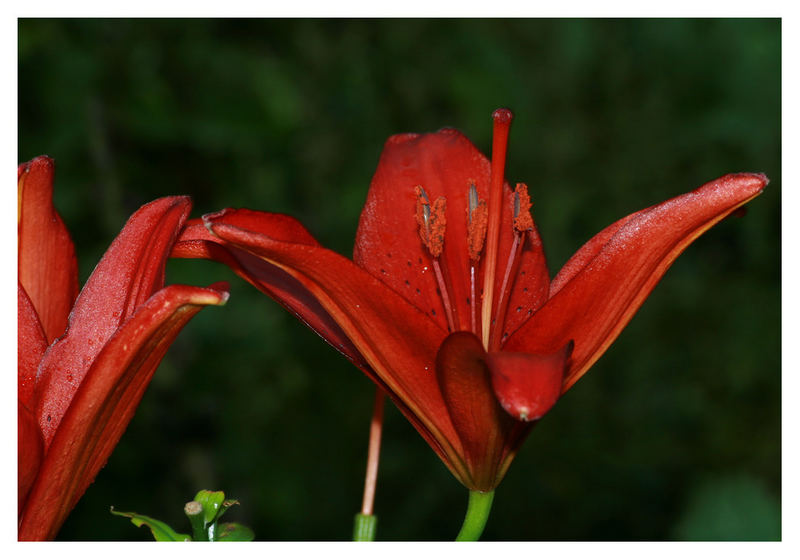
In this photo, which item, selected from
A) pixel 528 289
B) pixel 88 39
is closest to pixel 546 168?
pixel 88 39

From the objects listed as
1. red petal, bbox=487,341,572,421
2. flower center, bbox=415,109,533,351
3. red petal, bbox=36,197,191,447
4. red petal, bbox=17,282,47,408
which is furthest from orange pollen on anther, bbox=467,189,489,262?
red petal, bbox=17,282,47,408

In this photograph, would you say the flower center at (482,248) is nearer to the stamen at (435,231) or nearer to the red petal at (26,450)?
the stamen at (435,231)

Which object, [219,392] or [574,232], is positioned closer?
[219,392]

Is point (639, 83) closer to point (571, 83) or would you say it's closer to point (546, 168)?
point (571, 83)

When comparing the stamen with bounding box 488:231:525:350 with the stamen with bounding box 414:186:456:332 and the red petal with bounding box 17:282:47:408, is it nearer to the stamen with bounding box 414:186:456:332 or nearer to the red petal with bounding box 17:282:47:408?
the stamen with bounding box 414:186:456:332

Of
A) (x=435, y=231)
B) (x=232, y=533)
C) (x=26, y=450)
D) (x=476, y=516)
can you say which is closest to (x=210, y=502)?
(x=232, y=533)

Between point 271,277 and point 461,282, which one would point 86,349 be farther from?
point 461,282
